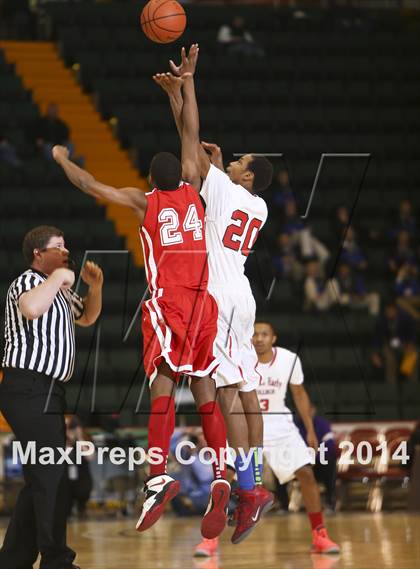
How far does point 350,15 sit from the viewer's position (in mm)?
23828

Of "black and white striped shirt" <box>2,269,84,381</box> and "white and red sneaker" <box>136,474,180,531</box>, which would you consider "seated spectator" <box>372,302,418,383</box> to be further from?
"white and red sneaker" <box>136,474,180,531</box>

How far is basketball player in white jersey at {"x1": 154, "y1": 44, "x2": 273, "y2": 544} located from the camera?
832cm

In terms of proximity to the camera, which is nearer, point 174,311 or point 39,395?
point 174,311

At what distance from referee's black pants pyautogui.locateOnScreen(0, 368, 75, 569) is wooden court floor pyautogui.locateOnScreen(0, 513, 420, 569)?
2007 millimetres

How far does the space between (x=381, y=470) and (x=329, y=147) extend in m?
6.71

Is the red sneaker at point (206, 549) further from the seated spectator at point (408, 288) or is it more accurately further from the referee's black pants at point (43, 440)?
the seated spectator at point (408, 288)

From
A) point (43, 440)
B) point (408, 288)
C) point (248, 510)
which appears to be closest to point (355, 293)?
point (408, 288)

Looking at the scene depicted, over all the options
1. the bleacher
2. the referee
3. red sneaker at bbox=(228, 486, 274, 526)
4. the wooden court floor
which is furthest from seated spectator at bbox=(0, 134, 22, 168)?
red sneaker at bbox=(228, 486, 274, 526)

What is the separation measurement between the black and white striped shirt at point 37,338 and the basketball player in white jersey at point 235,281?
1.02 meters

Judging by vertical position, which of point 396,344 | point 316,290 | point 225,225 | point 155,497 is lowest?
point 155,497

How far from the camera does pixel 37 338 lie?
8.06 m

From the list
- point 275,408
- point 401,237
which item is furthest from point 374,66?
point 275,408

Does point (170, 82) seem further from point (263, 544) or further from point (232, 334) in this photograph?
point (263, 544)

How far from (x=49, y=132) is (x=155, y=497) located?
40.2 feet
